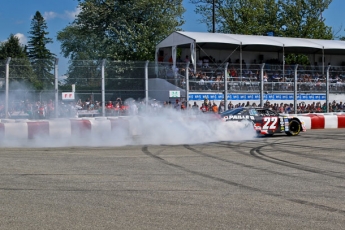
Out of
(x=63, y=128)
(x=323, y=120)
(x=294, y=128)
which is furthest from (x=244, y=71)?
(x=63, y=128)

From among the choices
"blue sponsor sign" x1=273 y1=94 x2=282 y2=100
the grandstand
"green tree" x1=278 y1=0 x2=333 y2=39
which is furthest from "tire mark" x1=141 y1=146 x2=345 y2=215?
"green tree" x1=278 y1=0 x2=333 y2=39

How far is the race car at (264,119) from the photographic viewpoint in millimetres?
17953

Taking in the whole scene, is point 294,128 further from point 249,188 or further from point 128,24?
point 128,24

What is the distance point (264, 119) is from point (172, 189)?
11081 millimetres

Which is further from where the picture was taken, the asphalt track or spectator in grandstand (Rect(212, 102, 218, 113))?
spectator in grandstand (Rect(212, 102, 218, 113))

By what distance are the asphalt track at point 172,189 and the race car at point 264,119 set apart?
5.23 metres

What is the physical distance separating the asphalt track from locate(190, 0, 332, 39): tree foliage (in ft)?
132

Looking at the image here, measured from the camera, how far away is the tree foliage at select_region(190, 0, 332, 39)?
169 ft

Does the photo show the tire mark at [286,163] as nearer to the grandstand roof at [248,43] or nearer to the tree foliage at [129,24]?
the grandstand roof at [248,43]

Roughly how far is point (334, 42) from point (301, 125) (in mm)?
21490

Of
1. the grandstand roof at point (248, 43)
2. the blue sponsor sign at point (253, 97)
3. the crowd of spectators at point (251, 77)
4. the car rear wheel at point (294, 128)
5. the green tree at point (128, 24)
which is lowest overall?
the car rear wheel at point (294, 128)

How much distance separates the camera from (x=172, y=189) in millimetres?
7625

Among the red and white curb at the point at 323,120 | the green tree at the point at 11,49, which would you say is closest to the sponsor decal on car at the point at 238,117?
the red and white curb at the point at 323,120

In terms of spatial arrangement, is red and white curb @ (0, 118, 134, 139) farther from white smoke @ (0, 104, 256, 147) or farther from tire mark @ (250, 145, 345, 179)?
tire mark @ (250, 145, 345, 179)
